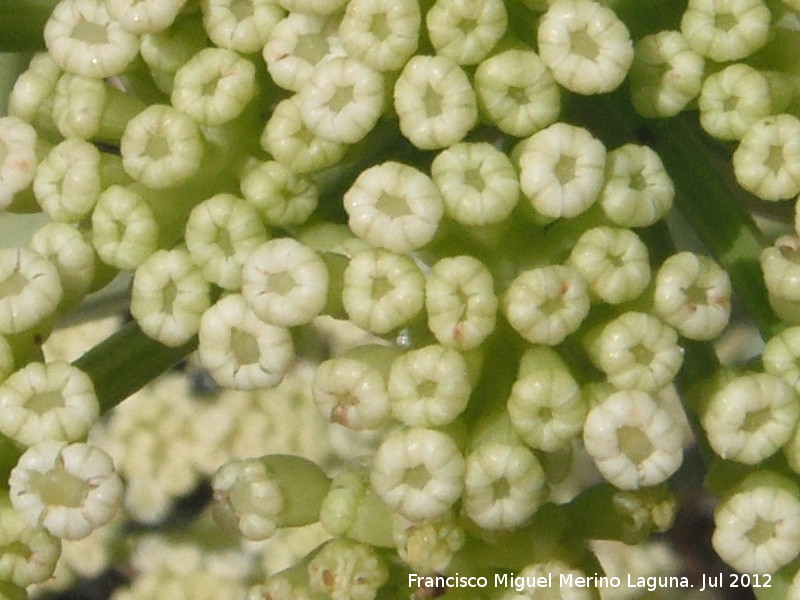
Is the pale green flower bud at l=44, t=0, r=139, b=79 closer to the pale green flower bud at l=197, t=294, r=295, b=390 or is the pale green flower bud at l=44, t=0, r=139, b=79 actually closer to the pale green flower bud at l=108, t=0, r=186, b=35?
the pale green flower bud at l=108, t=0, r=186, b=35

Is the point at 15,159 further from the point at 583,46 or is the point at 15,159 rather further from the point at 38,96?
the point at 583,46

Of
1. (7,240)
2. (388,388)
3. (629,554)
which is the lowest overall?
(629,554)

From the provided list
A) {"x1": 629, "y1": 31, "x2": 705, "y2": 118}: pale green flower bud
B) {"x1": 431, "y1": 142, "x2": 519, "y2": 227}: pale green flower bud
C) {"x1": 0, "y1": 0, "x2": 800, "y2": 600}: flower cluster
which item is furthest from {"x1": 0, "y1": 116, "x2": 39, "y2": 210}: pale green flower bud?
{"x1": 629, "y1": 31, "x2": 705, "y2": 118}: pale green flower bud

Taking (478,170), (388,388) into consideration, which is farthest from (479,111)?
(388,388)

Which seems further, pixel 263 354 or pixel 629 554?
pixel 629 554

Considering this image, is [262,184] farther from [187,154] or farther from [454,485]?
[454,485]

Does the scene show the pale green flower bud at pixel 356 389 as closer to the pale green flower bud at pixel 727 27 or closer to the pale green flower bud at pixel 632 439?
the pale green flower bud at pixel 632 439

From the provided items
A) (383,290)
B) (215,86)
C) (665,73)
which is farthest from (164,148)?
(665,73)

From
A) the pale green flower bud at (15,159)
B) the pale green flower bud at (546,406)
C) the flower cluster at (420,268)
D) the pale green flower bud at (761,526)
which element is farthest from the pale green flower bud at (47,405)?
the pale green flower bud at (761,526)
